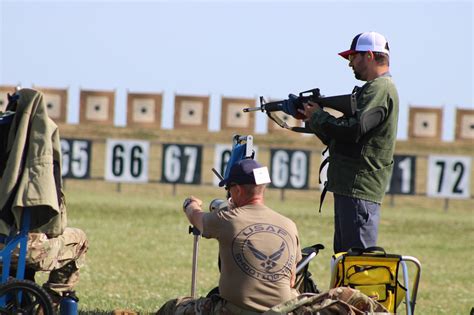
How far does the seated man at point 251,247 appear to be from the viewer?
6.39m

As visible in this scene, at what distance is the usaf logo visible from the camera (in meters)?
6.39

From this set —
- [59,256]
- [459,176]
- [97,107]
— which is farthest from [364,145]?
[97,107]

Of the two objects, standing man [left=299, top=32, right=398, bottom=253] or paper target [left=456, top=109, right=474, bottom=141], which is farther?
paper target [left=456, top=109, right=474, bottom=141]

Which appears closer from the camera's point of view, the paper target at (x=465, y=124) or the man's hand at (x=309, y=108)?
the man's hand at (x=309, y=108)

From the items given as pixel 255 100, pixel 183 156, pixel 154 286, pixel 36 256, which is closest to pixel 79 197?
pixel 183 156

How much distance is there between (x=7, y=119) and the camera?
7.10 meters

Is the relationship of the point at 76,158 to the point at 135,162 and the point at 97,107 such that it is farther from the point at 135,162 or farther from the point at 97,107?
the point at 97,107

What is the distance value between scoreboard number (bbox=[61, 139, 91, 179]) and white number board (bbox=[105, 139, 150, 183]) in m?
0.89

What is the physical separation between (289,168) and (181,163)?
121 inches

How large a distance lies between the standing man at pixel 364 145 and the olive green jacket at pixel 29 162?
165 cm

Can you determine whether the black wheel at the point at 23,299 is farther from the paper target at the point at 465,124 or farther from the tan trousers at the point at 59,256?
the paper target at the point at 465,124

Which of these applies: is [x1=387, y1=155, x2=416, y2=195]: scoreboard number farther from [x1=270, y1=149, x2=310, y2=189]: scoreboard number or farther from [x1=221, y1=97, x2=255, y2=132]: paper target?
[x1=221, y1=97, x2=255, y2=132]: paper target

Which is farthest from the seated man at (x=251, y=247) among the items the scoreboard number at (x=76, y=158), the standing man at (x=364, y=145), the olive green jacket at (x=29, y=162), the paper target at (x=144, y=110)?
the paper target at (x=144, y=110)

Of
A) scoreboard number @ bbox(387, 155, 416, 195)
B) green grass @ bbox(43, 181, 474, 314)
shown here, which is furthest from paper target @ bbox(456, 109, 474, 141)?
scoreboard number @ bbox(387, 155, 416, 195)
